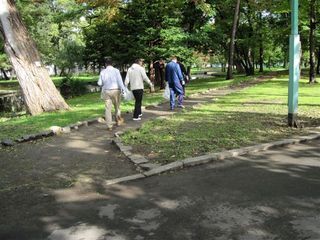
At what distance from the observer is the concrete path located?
170 inches

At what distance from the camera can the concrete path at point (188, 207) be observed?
432cm

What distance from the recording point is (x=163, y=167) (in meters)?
6.57

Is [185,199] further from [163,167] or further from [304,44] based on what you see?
[304,44]

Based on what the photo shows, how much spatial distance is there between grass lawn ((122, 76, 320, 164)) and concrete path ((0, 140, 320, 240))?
1152mm

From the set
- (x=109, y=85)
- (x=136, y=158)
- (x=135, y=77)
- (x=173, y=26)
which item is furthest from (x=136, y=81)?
(x=173, y=26)

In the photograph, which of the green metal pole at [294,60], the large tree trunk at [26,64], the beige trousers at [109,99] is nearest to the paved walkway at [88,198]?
the beige trousers at [109,99]

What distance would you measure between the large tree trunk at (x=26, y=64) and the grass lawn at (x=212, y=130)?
4696 mm

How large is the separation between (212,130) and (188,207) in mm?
4519

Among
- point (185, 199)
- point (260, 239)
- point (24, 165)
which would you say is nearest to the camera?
point (260, 239)

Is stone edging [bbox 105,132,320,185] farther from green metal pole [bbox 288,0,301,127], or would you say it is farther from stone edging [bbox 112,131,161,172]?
green metal pole [bbox 288,0,301,127]

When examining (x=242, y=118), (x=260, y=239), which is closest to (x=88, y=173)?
(x=260, y=239)

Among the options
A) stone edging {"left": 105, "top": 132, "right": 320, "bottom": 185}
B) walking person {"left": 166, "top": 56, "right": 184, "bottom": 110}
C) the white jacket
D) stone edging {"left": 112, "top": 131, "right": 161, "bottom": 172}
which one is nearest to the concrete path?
stone edging {"left": 105, "top": 132, "right": 320, "bottom": 185}

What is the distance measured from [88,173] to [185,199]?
84.7 inches

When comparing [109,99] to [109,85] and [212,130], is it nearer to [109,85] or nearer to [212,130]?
Result: [109,85]
